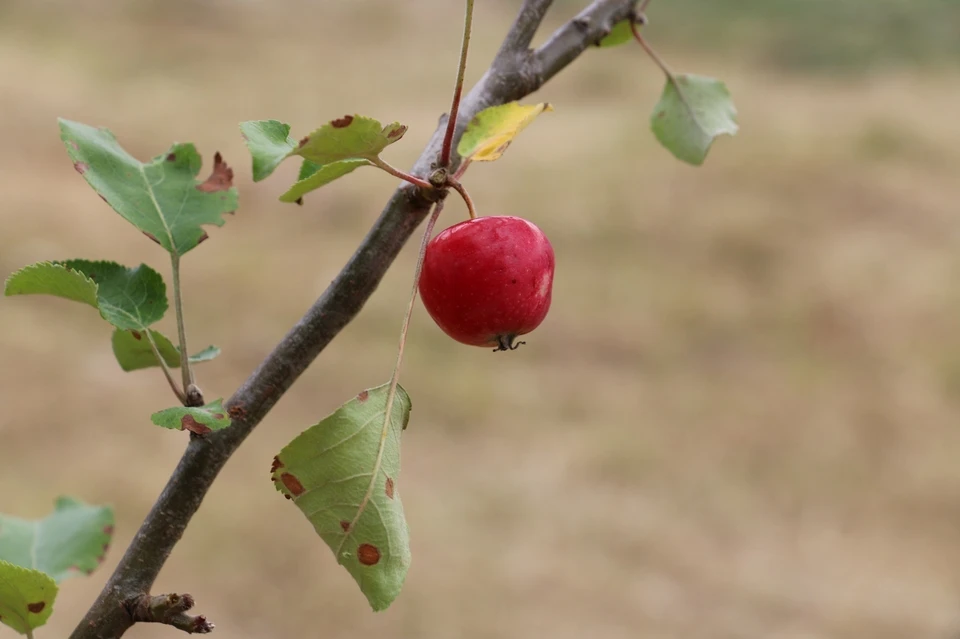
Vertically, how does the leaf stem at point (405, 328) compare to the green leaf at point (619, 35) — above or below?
below

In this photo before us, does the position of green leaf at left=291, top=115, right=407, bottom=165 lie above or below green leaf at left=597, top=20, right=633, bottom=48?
below

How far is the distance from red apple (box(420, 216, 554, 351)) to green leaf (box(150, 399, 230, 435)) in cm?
8

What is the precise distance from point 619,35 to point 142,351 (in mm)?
280

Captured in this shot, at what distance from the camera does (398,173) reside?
0.29 metres

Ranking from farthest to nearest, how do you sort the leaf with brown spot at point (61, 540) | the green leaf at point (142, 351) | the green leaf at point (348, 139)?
the leaf with brown spot at point (61, 540) < the green leaf at point (142, 351) < the green leaf at point (348, 139)

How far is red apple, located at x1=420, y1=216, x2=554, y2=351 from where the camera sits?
31 cm

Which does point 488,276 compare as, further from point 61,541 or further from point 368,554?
point 61,541

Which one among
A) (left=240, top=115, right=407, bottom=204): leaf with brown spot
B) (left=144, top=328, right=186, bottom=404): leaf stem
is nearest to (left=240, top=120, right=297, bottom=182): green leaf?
(left=240, top=115, right=407, bottom=204): leaf with brown spot

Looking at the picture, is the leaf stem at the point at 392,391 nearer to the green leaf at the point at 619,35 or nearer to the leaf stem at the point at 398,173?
the leaf stem at the point at 398,173

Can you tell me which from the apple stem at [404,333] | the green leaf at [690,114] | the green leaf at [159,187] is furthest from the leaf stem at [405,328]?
the green leaf at [690,114]

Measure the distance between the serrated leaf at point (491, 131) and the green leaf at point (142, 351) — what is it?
15 cm

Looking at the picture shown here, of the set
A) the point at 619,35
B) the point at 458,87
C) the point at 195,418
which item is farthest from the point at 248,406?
the point at 619,35

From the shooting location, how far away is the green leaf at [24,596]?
0.32 metres

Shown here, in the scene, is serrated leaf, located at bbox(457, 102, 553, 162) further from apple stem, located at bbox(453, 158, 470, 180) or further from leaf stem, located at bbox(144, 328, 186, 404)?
leaf stem, located at bbox(144, 328, 186, 404)
